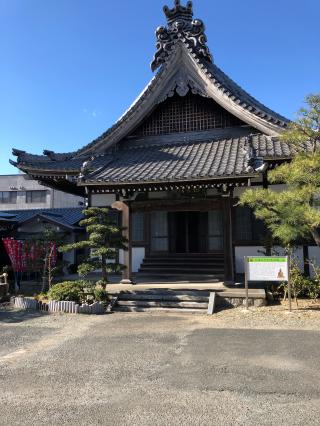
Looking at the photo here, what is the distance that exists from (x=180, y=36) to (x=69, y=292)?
1089cm

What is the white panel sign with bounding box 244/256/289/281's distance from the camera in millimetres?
9302

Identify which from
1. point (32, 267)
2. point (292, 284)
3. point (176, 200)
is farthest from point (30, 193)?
point (292, 284)

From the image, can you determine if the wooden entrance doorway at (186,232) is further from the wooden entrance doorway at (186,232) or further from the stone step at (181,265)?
the stone step at (181,265)

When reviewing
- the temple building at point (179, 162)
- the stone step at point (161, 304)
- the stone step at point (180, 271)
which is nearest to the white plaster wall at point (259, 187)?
the temple building at point (179, 162)

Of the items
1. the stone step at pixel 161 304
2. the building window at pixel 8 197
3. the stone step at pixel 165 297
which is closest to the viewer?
the stone step at pixel 161 304

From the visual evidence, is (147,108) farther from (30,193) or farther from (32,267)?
(30,193)

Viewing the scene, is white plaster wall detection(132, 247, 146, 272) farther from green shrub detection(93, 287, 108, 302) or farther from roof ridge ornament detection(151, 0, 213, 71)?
roof ridge ornament detection(151, 0, 213, 71)

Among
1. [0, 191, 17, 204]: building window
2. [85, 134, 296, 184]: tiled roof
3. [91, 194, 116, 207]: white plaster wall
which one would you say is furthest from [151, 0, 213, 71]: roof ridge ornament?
[0, 191, 17, 204]: building window

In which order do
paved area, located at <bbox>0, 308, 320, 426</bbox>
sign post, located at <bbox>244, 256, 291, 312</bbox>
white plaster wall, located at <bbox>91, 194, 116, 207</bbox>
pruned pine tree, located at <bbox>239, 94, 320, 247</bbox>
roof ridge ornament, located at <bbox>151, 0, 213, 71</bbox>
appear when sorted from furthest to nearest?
roof ridge ornament, located at <bbox>151, 0, 213, 71</bbox> < white plaster wall, located at <bbox>91, 194, 116, 207</bbox> < sign post, located at <bbox>244, 256, 291, 312</bbox> < pruned pine tree, located at <bbox>239, 94, 320, 247</bbox> < paved area, located at <bbox>0, 308, 320, 426</bbox>

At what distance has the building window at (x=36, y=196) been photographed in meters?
44.3

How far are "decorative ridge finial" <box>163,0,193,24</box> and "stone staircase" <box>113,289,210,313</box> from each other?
11713mm

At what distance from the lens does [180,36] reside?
49.1 ft

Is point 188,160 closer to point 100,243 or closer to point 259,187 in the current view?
point 259,187

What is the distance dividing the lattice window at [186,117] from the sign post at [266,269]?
20.5ft
